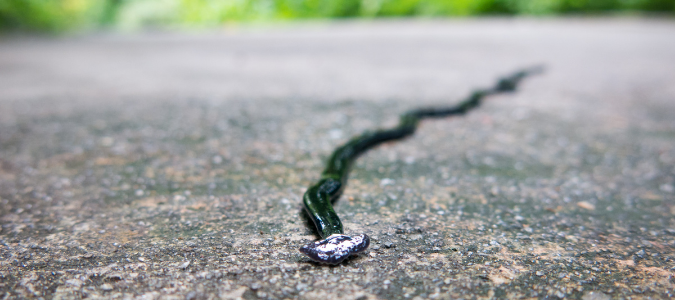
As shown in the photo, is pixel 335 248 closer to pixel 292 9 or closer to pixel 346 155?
pixel 346 155

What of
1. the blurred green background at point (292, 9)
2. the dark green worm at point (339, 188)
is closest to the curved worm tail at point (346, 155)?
the dark green worm at point (339, 188)

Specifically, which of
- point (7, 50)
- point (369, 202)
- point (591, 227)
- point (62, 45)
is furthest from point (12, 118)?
point (62, 45)

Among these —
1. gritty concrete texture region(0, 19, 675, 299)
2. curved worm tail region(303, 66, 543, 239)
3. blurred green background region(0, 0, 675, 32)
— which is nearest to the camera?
gritty concrete texture region(0, 19, 675, 299)

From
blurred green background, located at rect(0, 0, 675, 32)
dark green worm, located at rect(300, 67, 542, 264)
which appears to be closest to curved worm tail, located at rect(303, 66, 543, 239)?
dark green worm, located at rect(300, 67, 542, 264)

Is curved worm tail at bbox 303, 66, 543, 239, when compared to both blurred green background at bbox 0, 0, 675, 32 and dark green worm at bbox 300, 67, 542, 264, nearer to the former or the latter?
dark green worm at bbox 300, 67, 542, 264

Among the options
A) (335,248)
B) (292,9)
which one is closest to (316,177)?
(335,248)

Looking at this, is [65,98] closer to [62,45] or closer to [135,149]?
[135,149]

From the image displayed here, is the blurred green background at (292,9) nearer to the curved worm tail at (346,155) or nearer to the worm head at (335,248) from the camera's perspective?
the curved worm tail at (346,155)
